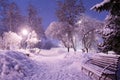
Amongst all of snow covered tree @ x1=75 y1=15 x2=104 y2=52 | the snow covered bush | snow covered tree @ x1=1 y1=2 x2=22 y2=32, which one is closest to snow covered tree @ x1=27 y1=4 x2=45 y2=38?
snow covered tree @ x1=1 y1=2 x2=22 y2=32

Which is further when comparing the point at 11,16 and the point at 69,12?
the point at 11,16

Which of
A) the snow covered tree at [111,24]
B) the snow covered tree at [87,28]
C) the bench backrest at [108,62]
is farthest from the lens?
the snow covered tree at [87,28]

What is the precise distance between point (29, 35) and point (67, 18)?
310 inches

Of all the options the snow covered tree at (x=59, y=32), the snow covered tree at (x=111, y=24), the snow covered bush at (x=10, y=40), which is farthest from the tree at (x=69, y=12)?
the snow covered tree at (x=111, y=24)

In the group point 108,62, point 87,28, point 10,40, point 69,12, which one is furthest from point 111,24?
point 10,40

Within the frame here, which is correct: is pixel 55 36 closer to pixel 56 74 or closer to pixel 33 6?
pixel 33 6

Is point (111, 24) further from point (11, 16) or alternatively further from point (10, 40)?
point (11, 16)

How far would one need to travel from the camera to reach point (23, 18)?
43.2 metres

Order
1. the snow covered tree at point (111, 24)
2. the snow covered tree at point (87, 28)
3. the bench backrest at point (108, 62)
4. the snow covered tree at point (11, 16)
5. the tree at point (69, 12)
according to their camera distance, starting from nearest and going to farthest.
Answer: the bench backrest at point (108, 62)
the snow covered tree at point (111, 24)
the tree at point (69, 12)
the snow covered tree at point (87, 28)
the snow covered tree at point (11, 16)

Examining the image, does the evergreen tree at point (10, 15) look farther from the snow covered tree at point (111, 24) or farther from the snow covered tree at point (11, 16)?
the snow covered tree at point (111, 24)

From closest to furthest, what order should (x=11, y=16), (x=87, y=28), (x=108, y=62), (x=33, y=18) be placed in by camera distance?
(x=108, y=62), (x=87, y=28), (x=11, y=16), (x=33, y=18)

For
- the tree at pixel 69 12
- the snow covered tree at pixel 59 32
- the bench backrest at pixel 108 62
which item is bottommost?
the bench backrest at pixel 108 62

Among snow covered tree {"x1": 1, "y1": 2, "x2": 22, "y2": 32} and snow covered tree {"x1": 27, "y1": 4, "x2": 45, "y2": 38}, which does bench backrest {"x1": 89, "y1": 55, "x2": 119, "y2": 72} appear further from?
snow covered tree {"x1": 27, "y1": 4, "x2": 45, "y2": 38}

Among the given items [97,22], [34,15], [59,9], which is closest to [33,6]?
[34,15]
